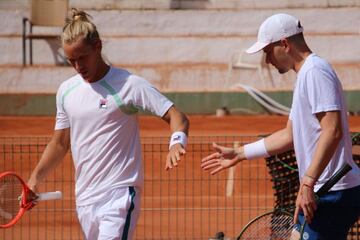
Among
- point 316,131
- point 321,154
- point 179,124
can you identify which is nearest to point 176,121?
point 179,124

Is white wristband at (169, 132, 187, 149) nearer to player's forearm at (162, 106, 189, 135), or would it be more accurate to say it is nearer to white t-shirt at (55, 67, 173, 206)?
player's forearm at (162, 106, 189, 135)

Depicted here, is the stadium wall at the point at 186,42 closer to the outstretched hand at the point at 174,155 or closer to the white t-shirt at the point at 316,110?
the outstretched hand at the point at 174,155

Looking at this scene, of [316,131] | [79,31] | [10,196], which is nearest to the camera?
[316,131]

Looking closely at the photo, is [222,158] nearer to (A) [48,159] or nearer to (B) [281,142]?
(B) [281,142]

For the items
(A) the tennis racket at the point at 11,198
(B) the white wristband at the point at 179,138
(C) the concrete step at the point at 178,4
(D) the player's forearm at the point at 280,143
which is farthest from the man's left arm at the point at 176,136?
(C) the concrete step at the point at 178,4

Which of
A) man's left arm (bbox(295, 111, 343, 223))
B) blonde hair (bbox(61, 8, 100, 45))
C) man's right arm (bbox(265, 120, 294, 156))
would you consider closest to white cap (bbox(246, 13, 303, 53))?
Answer: man's left arm (bbox(295, 111, 343, 223))

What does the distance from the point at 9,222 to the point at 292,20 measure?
2.18 m

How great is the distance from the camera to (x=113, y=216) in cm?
580

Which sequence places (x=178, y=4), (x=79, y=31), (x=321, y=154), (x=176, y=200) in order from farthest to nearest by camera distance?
1. (x=178, y=4)
2. (x=176, y=200)
3. (x=79, y=31)
4. (x=321, y=154)

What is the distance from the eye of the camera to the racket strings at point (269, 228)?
6406 millimetres

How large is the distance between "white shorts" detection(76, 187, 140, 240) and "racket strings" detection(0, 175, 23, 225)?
588 mm

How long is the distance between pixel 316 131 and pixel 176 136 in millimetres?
770

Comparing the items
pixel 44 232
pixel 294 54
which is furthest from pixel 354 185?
pixel 44 232

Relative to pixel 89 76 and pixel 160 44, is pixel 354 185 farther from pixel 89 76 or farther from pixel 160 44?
pixel 160 44
